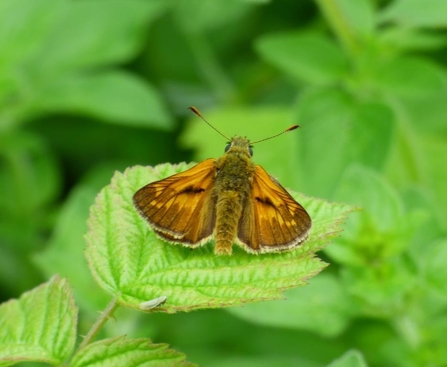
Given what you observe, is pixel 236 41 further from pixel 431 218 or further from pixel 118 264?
pixel 118 264

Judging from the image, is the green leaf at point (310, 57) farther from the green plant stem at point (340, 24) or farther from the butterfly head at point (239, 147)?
the butterfly head at point (239, 147)

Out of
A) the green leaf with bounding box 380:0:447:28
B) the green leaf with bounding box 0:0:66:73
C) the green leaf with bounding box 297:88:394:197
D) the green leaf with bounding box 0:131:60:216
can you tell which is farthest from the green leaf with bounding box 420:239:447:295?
the green leaf with bounding box 0:131:60:216

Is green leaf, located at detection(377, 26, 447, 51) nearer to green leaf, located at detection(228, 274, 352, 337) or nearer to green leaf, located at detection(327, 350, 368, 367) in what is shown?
green leaf, located at detection(228, 274, 352, 337)

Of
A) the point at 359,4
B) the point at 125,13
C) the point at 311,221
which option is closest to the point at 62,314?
the point at 311,221

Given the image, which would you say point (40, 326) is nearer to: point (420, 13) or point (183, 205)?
point (183, 205)

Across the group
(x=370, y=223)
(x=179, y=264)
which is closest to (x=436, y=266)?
(x=370, y=223)

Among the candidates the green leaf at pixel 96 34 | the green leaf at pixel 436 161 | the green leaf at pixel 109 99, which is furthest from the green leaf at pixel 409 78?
the green leaf at pixel 96 34
